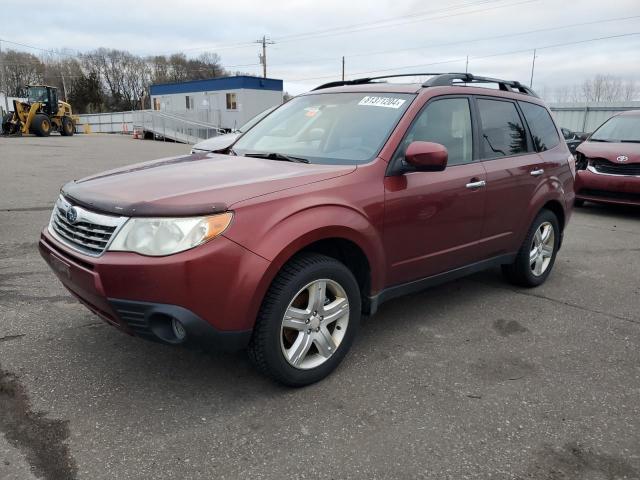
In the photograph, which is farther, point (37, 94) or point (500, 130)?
point (37, 94)

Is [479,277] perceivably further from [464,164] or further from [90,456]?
[90,456]

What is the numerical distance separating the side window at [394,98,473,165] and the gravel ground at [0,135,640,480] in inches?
51.6

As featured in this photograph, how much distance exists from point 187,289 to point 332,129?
1777mm

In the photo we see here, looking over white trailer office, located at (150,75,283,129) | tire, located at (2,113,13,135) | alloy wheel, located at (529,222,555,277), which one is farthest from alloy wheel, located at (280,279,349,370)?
tire, located at (2,113,13,135)

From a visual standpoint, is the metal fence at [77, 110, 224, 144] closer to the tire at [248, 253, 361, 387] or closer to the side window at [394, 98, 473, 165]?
the side window at [394, 98, 473, 165]

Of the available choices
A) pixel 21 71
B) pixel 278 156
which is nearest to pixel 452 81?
pixel 278 156

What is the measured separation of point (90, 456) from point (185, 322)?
732 mm

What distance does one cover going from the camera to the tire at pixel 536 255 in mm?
4645

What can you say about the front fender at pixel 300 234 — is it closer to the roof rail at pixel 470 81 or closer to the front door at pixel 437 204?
the front door at pixel 437 204

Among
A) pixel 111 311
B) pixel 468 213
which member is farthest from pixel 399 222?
pixel 111 311

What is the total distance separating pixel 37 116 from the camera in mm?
31078

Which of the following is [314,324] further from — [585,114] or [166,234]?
[585,114]

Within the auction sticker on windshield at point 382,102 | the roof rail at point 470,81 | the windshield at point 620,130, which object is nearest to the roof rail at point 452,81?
the roof rail at point 470,81

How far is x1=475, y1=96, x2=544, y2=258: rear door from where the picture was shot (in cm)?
406
